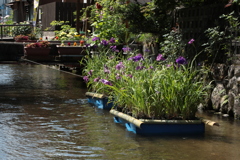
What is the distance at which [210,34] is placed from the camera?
11391 mm

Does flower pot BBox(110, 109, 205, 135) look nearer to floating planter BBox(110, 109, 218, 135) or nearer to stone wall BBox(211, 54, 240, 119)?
floating planter BBox(110, 109, 218, 135)

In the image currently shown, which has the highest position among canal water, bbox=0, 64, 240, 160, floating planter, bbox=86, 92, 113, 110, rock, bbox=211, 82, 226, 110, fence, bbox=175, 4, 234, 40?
fence, bbox=175, 4, 234, 40

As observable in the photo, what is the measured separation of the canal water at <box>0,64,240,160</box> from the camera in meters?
6.86

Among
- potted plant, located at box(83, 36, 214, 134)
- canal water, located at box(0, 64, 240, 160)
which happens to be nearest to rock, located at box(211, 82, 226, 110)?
canal water, located at box(0, 64, 240, 160)

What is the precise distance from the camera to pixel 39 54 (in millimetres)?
20453

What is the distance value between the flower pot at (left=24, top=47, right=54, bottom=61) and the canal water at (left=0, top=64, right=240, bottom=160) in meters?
8.38

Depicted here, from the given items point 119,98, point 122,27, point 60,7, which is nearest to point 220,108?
point 119,98

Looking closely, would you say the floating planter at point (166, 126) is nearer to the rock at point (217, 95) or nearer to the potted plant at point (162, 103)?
the potted plant at point (162, 103)

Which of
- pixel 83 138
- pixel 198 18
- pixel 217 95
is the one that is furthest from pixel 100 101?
pixel 198 18

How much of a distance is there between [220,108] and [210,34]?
74.1 inches

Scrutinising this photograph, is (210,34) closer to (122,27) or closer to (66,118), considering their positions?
(66,118)

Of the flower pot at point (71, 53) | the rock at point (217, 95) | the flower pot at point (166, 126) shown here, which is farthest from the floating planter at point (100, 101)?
the flower pot at point (71, 53)

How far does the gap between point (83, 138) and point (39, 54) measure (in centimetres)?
1300

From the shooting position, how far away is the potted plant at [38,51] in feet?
66.8
